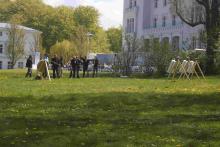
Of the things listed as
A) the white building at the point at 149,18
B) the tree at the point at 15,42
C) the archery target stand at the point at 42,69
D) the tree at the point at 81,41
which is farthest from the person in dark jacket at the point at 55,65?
the tree at the point at 15,42

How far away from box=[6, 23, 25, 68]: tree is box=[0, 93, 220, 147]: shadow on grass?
8229 cm

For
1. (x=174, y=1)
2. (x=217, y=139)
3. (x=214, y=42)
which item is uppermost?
(x=174, y=1)

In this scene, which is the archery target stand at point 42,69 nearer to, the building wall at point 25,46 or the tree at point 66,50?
the tree at point 66,50

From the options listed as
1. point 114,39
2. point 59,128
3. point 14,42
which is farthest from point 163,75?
point 114,39

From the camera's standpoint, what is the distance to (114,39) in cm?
13838

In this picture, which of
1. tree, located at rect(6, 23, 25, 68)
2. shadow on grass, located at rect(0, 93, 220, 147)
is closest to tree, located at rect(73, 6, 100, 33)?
tree, located at rect(6, 23, 25, 68)

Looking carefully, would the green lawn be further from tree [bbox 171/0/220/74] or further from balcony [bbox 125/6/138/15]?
balcony [bbox 125/6/138/15]

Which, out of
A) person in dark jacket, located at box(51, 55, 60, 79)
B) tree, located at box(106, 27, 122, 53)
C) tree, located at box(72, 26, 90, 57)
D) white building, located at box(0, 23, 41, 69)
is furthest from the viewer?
tree, located at box(106, 27, 122, 53)

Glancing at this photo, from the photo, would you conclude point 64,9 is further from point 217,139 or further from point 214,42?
point 217,139

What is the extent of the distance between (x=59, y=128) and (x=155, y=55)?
3374 cm

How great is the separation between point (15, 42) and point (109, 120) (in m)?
89.2

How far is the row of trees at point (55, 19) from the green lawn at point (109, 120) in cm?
9195

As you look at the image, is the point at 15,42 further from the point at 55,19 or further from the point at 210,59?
the point at 210,59

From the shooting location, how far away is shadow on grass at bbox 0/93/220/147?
1001 centimetres
